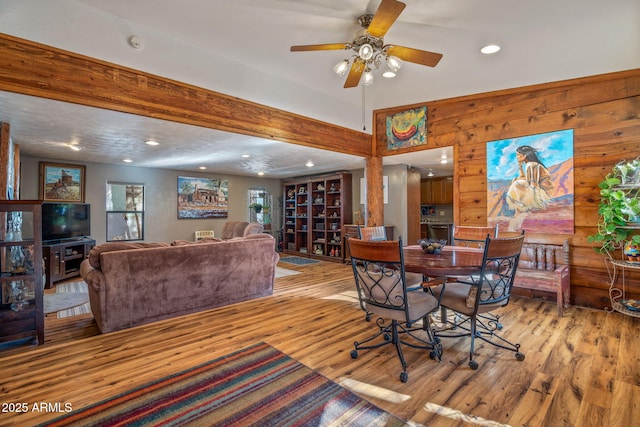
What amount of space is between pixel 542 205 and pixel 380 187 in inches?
100

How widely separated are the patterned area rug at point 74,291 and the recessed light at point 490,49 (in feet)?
17.7

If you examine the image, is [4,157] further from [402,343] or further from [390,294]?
[402,343]

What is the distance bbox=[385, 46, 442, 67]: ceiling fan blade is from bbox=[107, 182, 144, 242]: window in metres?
6.37

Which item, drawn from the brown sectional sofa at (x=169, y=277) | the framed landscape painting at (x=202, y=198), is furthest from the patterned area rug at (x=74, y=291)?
the framed landscape painting at (x=202, y=198)

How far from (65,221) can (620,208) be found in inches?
319

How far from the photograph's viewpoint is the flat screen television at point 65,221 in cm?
506

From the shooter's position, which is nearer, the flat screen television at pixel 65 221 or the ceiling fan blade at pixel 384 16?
the ceiling fan blade at pixel 384 16

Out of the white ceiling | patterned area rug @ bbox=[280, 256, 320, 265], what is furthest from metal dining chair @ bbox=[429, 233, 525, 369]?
patterned area rug @ bbox=[280, 256, 320, 265]

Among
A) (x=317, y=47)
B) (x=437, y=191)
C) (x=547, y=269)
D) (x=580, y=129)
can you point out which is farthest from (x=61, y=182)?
(x=437, y=191)

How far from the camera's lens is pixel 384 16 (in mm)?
2131

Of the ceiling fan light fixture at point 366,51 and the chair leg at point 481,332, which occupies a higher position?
the ceiling fan light fixture at point 366,51

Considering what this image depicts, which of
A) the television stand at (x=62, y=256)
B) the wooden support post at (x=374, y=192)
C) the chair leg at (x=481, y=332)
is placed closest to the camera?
the chair leg at (x=481, y=332)

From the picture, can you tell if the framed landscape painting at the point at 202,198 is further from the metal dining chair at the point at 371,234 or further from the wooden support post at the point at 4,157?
the metal dining chair at the point at 371,234

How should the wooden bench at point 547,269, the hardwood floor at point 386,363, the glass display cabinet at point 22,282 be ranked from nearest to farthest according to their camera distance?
the hardwood floor at point 386,363 < the glass display cabinet at point 22,282 < the wooden bench at point 547,269
